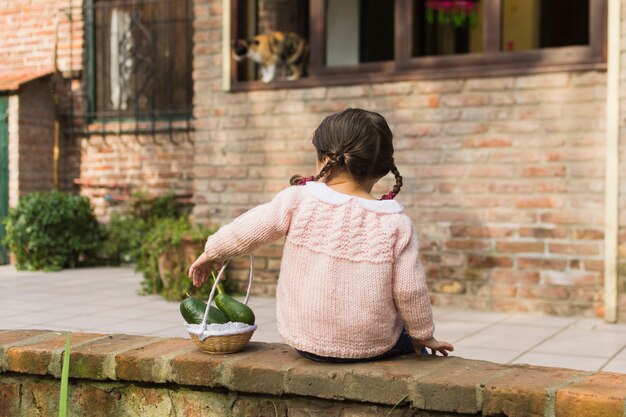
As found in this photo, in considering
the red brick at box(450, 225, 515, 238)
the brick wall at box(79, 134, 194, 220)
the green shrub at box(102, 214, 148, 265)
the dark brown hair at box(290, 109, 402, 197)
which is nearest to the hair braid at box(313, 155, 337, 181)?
the dark brown hair at box(290, 109, 402, 197)

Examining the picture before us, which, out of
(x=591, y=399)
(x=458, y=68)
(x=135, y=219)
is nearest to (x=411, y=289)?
(x=591, y=399)

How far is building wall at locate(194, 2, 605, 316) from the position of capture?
20.7 feet

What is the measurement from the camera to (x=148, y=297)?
7.43m

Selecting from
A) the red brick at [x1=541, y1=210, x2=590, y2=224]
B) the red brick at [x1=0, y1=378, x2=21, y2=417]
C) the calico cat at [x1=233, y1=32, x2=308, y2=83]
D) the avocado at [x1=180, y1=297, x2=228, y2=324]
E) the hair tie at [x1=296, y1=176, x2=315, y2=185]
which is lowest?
the red brick at [x1=0, y1=378, x2=21, y2=417]

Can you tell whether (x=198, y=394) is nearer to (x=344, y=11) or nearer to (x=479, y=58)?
(x=479, y=58)

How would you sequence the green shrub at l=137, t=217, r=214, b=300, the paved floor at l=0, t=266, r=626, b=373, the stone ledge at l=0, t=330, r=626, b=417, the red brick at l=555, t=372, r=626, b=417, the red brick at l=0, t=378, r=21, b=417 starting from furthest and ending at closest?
the green shrub at l=137, t=217, r=214, b=300, the paved floor at l=0, t=266, r=626, b=373, the red brick at l=0, t=378, r=21, b=417, the stone ledge at l=0, t=330, r=626, b=417, the red brick at l=555, t=372, r=626, b=417

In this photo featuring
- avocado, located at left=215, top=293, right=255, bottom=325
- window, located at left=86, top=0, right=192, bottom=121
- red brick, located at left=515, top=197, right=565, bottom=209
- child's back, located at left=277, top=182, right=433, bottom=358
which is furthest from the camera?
window, located at left=86, top=0, right=192, bottom=121

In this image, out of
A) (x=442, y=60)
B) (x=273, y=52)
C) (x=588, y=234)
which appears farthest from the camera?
(x=273, y=52)

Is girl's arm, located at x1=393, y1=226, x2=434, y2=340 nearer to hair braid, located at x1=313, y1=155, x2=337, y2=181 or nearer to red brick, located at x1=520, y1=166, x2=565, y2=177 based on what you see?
hair braid, located at x1=313, y1=155, x2=337, y2=181

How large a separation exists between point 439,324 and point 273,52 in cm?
292

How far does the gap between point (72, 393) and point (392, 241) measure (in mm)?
1276

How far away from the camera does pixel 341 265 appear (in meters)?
2.77

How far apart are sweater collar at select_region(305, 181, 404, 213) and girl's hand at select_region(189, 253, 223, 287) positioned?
15.6 inches

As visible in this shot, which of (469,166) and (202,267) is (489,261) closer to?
(469,166)
